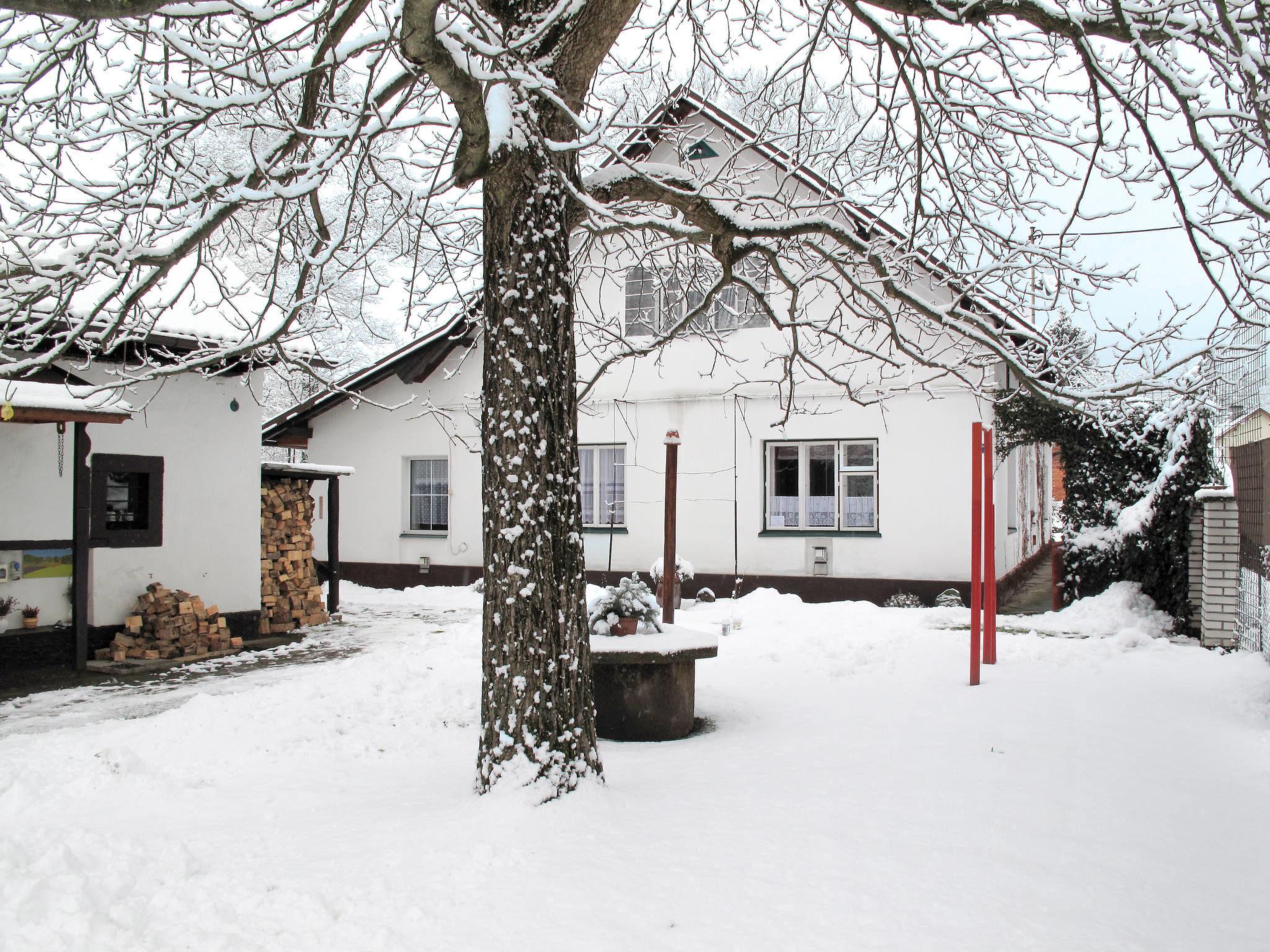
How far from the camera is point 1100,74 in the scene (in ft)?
14.1

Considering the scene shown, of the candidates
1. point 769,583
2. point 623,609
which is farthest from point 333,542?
point 623,609

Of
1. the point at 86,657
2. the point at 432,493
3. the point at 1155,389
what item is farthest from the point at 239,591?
the point at 1155,389

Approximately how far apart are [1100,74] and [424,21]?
3.09m

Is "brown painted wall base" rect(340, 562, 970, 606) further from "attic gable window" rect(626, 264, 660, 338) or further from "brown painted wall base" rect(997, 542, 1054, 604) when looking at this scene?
"attic gable window" rect(626, 264, 660, 338)

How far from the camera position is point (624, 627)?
608 centimetres

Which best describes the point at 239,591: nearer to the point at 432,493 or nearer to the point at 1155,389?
the point at 432,493

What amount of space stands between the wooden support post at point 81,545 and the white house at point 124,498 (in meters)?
0.01

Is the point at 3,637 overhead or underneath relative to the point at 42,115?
underneath

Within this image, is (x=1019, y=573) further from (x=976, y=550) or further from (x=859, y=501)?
(x=976, y=550)

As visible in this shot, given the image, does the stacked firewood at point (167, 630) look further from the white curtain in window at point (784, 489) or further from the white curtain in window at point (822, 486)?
the white curtain in window at point (822, 486)

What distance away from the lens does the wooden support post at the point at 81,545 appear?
27.8ft

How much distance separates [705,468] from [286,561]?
5.89 metres

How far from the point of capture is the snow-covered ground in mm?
2967

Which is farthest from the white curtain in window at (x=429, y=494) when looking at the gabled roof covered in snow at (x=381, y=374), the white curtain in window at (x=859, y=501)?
the white curtain in window at (x=859, y=501)
